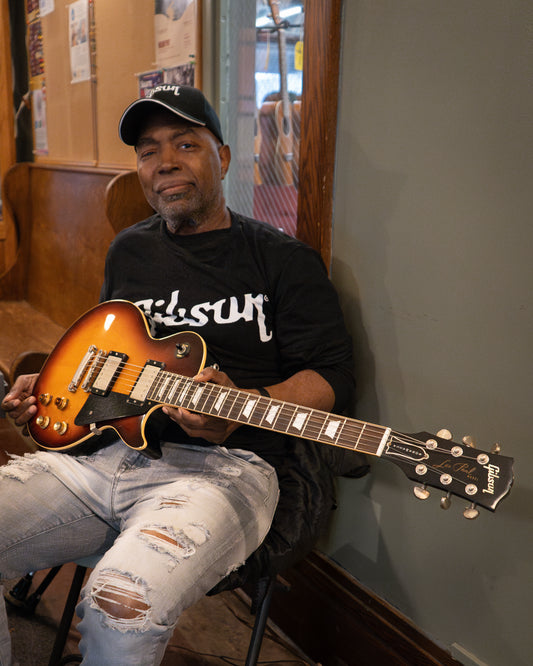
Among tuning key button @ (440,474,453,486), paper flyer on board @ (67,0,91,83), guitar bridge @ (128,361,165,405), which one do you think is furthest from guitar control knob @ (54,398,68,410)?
paper flyer on board @ (67,0,91,83)

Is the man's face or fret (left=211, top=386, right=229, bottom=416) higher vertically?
the man's face

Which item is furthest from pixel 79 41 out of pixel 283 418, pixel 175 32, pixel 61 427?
pixel 283 418

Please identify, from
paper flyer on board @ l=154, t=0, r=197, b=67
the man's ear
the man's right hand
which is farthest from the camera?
paper flyer on board @ l=154, t=0, r=197, b=67

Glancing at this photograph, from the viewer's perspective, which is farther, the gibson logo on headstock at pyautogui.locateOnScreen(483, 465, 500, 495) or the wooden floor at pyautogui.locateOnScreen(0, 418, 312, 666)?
the wooden floor at pyautogui.locateOnScreen(0, 418, 312, 666)

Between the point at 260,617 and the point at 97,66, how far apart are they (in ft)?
7.73

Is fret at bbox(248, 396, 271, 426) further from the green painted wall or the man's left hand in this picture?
the green painted wall

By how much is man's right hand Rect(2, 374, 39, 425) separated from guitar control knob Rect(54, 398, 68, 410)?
0.07 metres

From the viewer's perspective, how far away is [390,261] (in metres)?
1.51

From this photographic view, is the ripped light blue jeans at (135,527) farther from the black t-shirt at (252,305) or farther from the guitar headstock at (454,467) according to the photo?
the guitar headstock at (454,467)

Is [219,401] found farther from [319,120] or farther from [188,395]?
[319,120]

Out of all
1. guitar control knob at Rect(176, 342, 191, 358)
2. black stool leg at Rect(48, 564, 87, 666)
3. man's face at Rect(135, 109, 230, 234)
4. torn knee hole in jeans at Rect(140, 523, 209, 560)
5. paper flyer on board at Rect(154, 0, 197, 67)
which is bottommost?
black stool leg at Rect(48, 564, 87, 666)

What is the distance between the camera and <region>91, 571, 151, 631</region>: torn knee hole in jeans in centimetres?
112

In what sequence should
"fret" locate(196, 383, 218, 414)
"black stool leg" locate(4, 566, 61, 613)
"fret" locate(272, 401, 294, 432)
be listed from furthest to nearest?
1. "black stool leg" locate(4, 566, 61, 613)
2. "fret" locate(196, 383, 218, 414)
3. "fret" locate(272, 401, 294, 432)

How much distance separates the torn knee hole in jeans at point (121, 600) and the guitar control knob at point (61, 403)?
1.74ft
